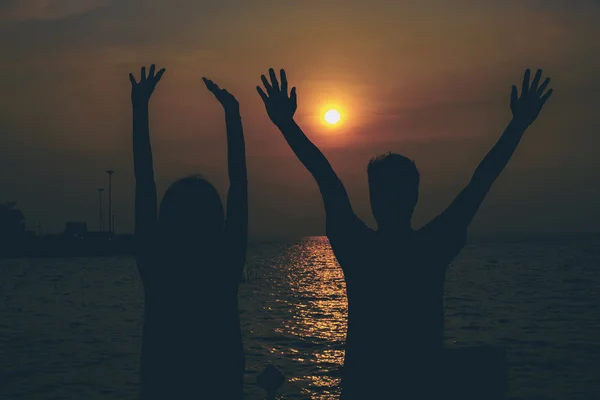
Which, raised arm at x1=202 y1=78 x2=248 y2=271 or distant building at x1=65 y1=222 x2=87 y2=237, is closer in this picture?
raised arm at x1=202 y1=78 x2=248 y2=271

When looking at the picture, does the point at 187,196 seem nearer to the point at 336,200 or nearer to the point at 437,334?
the point at 336,200

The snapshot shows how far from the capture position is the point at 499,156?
3.54m

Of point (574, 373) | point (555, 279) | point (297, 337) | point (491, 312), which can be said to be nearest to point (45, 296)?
point (297, 337)

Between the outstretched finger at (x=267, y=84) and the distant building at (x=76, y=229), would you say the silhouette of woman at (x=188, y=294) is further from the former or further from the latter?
the distant building at (x=76, y=229)

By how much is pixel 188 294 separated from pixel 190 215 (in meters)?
0.49

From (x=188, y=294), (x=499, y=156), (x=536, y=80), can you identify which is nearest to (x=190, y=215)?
(x=188, y=294)

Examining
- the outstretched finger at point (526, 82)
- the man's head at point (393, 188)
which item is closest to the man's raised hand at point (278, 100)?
the man's head at point (393, 188)

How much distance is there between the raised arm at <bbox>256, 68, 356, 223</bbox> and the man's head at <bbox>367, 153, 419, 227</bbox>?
155mm

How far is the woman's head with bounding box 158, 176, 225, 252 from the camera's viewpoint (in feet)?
11.8

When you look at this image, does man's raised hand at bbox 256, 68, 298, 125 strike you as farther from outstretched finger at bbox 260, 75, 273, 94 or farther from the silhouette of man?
the silhouette of man

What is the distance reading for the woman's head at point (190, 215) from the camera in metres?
3.61

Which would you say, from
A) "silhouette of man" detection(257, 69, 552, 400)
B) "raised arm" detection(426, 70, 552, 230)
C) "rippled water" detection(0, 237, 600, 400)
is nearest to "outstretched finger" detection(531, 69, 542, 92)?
"raised arm" detection(426, 70, 552, 230)

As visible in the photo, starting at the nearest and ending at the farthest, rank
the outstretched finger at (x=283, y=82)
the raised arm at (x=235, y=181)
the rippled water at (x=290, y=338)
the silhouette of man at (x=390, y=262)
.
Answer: the silhouette of man at (x=390, y=262)
the outstretched finger at (x=283, y=82)
the raised arm at (x=235, y=181)
the rippled water at (x=290, y=338)

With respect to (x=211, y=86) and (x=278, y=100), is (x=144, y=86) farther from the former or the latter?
(x=278, y=100)
